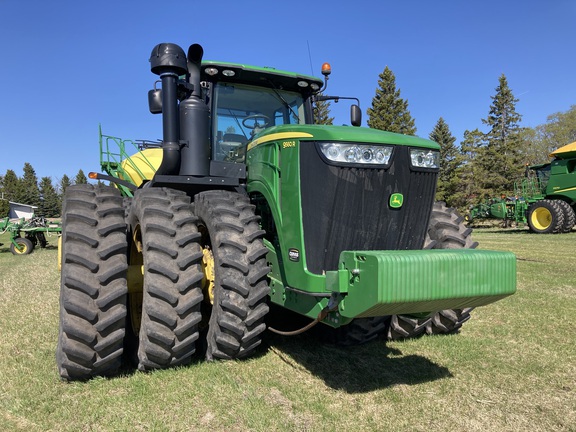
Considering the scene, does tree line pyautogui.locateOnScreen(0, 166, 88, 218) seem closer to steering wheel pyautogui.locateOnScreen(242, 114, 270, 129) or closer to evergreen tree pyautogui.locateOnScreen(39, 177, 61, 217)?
evergreen tree pyautogui.locateOnScreen(39, 177, 61, 217)

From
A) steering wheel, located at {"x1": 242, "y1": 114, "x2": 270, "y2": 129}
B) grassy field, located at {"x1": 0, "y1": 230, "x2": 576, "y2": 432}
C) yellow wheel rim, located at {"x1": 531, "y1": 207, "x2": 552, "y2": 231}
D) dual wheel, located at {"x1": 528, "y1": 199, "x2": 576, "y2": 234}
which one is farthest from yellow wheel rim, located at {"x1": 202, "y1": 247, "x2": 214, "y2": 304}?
yellow wheel rim, located at {"x1": 531, "y1": 207, "x2": 552, "y2": 231}

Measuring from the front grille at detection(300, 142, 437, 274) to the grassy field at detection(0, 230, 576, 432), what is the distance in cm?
96

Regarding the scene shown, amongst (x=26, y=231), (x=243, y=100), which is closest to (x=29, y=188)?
(x=26, y=231)

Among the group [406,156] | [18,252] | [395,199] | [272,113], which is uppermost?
[272,113]

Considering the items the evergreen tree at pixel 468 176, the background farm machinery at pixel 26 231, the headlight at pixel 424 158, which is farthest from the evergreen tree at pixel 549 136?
the headlight at pixel 424 158

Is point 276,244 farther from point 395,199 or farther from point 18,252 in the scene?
point 18,252

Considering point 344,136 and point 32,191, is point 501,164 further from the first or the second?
point 32,191

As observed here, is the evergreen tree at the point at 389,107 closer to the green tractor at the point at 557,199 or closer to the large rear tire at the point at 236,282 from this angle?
the green tractor at the point at 557,199

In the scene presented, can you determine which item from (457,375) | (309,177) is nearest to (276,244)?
→ (309,177)

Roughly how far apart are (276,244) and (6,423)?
7.10 ft

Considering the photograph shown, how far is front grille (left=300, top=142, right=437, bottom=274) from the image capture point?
3285 mm

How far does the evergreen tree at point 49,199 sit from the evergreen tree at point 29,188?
3.52ft

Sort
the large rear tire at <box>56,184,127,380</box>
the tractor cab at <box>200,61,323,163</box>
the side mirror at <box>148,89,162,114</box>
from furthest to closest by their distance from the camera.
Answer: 1. the tractor cab at <box>200,61,323,163</box>
2. the side mirror at <box>148,89,162,114</box>
3. the large rear tire at <box>56,184,127,380</box>

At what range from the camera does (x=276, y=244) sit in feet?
12.6
